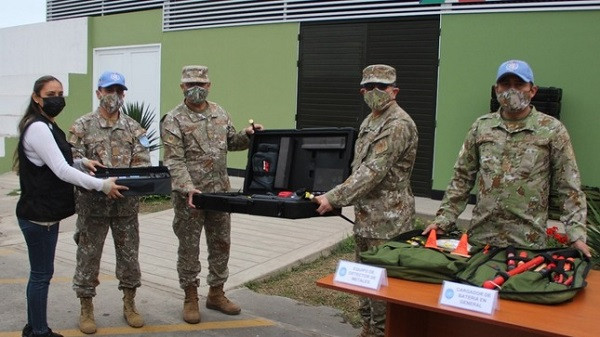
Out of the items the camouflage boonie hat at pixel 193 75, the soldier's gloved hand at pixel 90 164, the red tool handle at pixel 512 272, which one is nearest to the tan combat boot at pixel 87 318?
the soldier's gloved hand at pixel 90 164

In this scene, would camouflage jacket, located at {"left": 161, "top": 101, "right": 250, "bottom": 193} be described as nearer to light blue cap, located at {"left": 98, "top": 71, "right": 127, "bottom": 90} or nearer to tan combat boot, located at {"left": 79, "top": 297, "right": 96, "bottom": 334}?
light blue cap, located at {"left": 98, "top": 71, "right": 127, "bottom": 90}

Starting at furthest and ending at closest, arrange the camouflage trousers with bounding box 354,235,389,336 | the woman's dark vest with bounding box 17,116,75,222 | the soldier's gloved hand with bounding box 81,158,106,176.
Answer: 1. the soldier's gloved hand with bounding box 81,158,106,176
2. the woman's dark vest with bounding box 17,116,75,222
3. the camouflage trousers with bounding box 354,235,389,336

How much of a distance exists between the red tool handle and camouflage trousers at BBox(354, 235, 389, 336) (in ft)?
3.75

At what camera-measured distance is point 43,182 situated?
4.11m

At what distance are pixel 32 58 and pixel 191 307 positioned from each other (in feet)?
47.2

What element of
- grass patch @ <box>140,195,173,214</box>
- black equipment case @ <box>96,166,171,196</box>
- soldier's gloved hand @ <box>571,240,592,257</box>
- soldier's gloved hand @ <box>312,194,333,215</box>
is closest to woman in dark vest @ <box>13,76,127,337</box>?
black equipment case @ <box>96,166,171,196</box>

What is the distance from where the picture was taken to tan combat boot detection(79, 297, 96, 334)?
4695 mm

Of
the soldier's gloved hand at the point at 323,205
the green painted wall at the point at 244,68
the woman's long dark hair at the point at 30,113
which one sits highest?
the green painted wall at the point at 244,68

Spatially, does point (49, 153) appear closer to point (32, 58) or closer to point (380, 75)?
point (380, 75)

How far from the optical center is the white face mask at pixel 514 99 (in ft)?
11.3

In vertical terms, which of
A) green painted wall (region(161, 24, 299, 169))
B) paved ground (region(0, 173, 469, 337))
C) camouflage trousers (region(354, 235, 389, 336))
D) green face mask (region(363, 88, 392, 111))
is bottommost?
paved ground (region(0, 173, 469, 337))

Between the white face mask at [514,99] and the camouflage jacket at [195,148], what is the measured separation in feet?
7.68

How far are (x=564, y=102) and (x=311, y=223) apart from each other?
13.1 feet

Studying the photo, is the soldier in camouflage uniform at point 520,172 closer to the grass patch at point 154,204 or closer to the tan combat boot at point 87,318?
the tan combat boot at point 87,318
